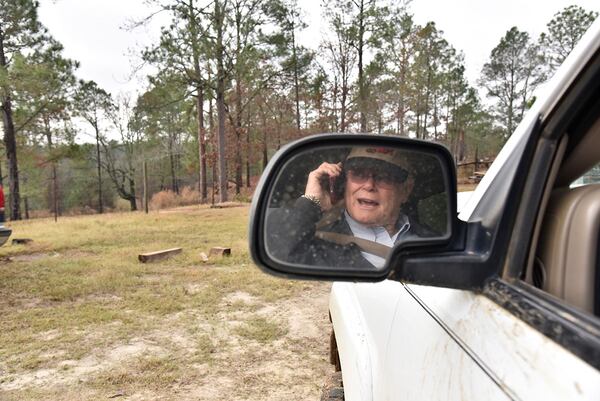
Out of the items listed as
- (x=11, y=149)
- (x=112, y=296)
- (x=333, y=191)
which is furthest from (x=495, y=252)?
(x=11, y=149)

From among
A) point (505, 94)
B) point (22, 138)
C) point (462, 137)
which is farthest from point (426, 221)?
point (462, 137)

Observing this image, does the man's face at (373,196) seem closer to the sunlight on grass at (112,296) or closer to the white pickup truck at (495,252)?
the white pickup truck at (495,252)

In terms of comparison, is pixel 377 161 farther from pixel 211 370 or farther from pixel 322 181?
pixel 211 370

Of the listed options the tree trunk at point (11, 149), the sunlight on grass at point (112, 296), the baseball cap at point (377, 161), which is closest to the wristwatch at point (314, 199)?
the baseball cap at point (377, 161)

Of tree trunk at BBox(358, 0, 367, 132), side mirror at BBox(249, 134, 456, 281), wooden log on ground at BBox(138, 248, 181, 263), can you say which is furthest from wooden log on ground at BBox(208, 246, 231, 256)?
tree trunk at BBox(358, 0, 367, 132)

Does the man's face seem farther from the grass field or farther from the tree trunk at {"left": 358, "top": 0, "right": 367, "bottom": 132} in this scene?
the tree trunk at {"left": 358, "top": 0, "right": 367, "bottom": 132}

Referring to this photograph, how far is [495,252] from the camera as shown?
33.4 inches

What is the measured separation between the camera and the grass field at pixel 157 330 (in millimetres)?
3279

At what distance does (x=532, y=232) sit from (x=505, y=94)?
564 inches

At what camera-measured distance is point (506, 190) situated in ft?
2.89

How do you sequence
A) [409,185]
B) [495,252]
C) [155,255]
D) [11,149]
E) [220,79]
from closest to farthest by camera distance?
[495,252], [409,185], [155,255], [220,79], [11,149]

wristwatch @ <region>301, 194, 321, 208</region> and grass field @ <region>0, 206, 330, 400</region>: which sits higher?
wristwatch @ <region>301, 194, 321, 208</region>

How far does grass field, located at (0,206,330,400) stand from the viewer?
10.8ft

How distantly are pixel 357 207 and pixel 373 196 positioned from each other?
4 centimetres
